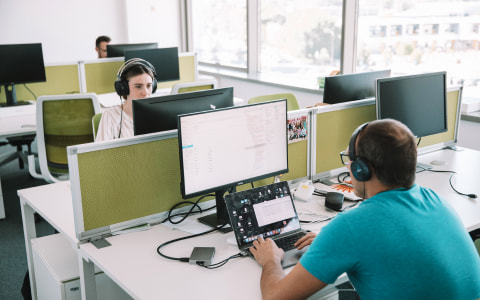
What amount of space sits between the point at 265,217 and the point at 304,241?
169mm

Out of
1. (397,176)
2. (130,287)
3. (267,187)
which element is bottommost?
(130,287)

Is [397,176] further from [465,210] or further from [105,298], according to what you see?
[105,298]

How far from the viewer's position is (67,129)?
3150 mm

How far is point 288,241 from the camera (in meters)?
1.69

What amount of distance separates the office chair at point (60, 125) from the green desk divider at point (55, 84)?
1397 millimetres

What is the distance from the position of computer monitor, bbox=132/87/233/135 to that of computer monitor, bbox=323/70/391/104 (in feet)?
2.27

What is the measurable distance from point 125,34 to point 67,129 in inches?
154

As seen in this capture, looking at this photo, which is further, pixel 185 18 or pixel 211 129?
pixel 185 18

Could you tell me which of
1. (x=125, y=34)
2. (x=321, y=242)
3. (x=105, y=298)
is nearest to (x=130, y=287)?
(x=105, y=298)

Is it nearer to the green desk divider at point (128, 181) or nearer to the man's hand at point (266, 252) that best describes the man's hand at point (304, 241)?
the man's hand at point (266, 252)

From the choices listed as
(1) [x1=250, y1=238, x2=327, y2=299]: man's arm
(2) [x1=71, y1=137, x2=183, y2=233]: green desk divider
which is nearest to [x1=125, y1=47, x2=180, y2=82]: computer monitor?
(2) [x1=71, y1=137, x2=183, y2=233]: green desk divider

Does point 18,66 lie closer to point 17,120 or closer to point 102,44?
point 17,120

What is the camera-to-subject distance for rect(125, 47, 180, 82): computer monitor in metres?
4.60

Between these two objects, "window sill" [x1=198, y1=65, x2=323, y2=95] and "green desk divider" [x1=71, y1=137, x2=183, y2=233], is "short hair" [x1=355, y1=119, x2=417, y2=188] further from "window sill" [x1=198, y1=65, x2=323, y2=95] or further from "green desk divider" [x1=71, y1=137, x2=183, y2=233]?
"window sill" [x1=198, y1=65, x2=323, y2=95]
